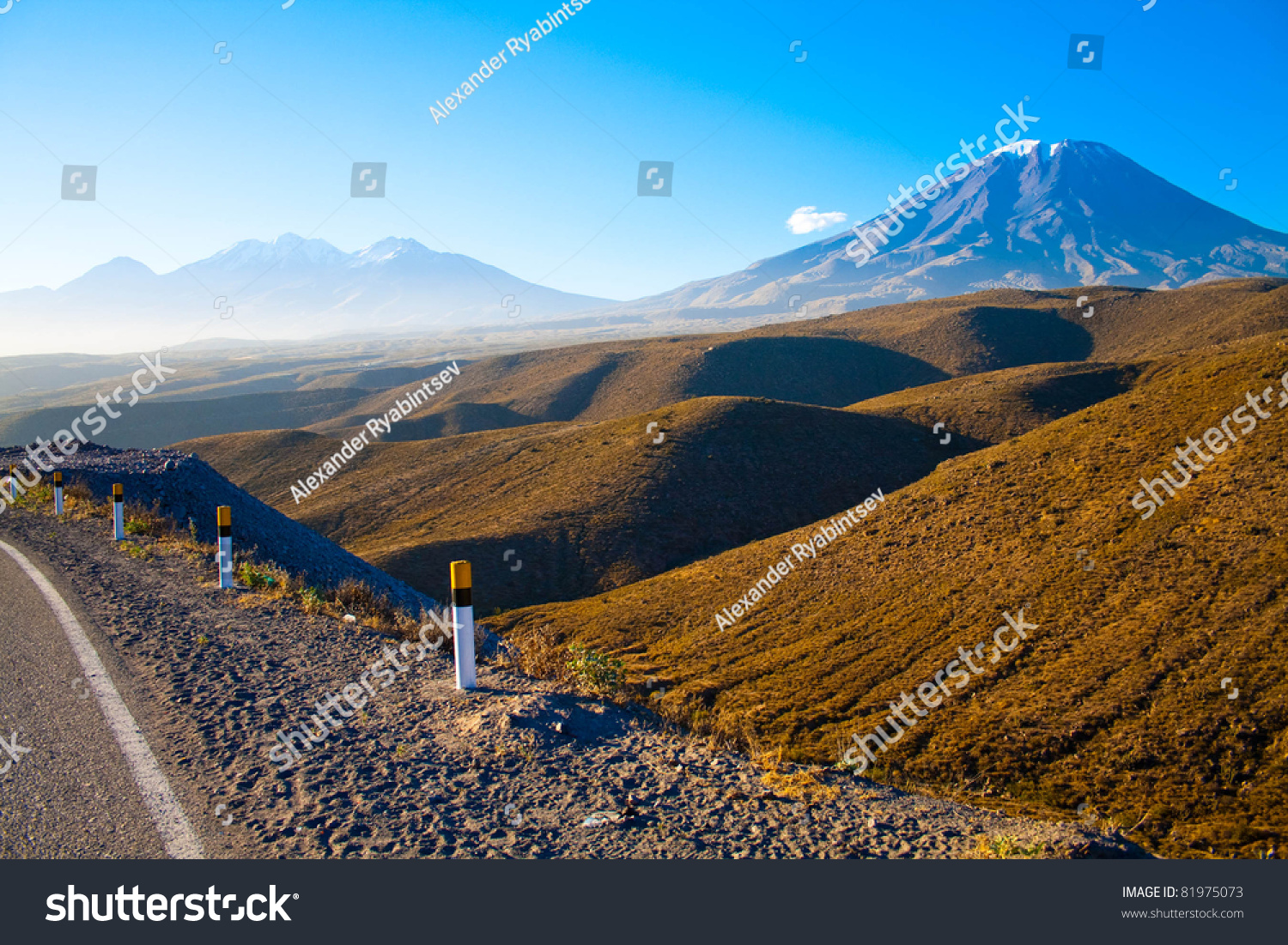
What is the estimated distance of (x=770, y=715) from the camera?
39.9ft

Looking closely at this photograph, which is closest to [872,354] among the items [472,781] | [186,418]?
[472,781]

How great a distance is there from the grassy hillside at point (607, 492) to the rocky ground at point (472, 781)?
21758 millimetres

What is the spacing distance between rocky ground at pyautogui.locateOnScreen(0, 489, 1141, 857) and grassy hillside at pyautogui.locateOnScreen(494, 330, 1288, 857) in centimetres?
179

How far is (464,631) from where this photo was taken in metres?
7.05

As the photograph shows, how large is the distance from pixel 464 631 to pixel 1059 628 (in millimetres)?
12200

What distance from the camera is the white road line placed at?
4.23 metres

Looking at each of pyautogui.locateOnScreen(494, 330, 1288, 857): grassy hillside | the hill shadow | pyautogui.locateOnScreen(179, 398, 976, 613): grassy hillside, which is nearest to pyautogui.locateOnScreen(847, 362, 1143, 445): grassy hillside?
pyautogui.locateOnScreen(179, 398, 976, 613): grassy hillside

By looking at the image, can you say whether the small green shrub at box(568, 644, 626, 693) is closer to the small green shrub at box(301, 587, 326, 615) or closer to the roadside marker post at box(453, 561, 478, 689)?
the roadside marker post at box(453, 561, 478, 689)

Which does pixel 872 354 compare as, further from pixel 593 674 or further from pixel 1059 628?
pixel 593 674
